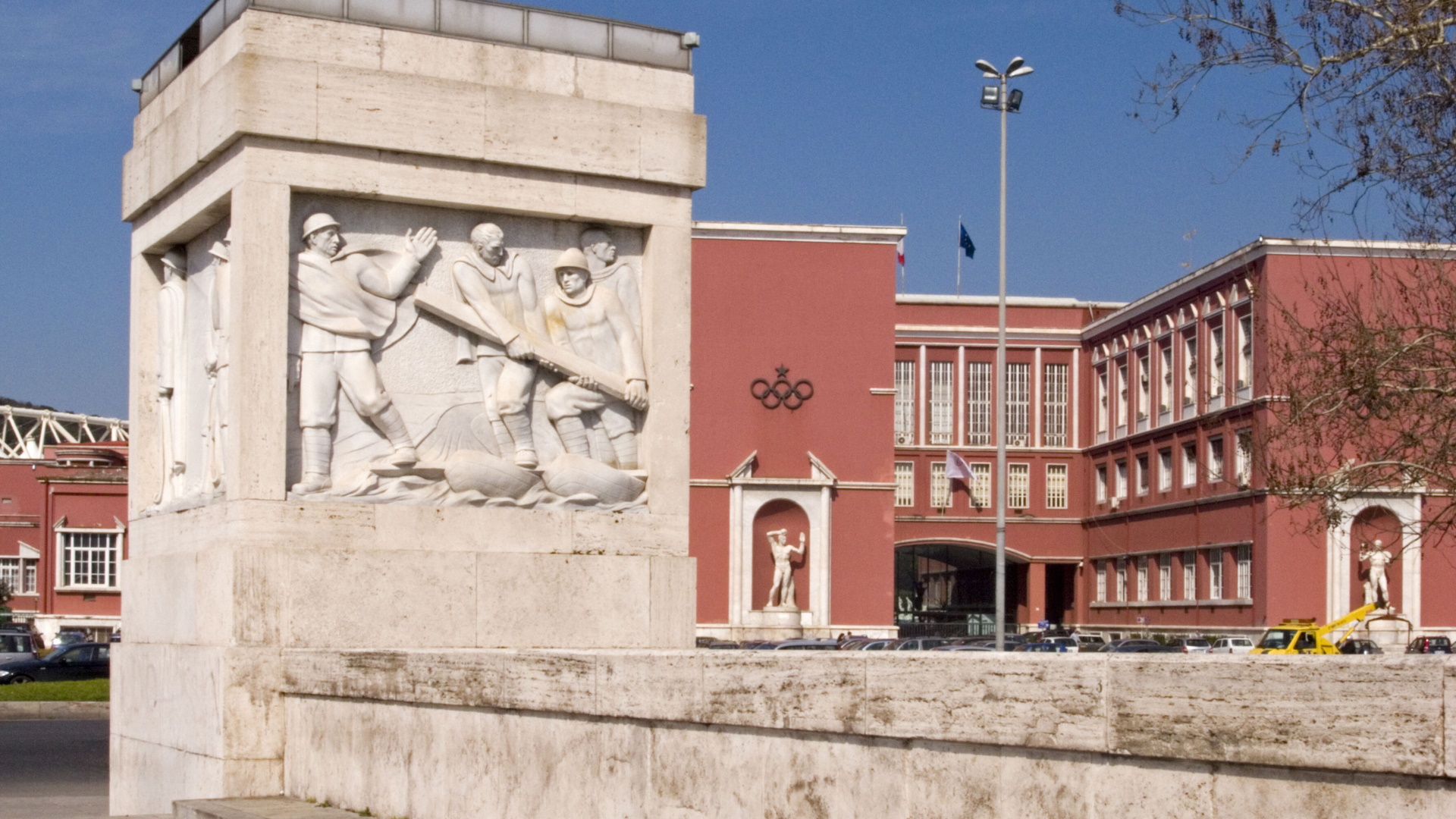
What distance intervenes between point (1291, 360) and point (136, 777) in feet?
35.7

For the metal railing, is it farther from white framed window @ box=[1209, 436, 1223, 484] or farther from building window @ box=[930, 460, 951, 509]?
building window @ box=[930, 460, 951, 509]

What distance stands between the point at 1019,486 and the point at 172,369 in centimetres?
6814

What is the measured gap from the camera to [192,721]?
32.4ft

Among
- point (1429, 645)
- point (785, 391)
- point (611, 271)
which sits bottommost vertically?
point (1429, 645)

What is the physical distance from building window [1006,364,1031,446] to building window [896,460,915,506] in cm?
463

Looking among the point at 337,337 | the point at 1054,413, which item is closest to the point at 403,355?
the point at 337,337

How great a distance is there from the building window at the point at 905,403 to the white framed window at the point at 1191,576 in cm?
1469

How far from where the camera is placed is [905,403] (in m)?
75.6

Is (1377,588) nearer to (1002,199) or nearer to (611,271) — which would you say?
(1002,199)

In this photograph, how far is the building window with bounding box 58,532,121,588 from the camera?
2687 inches

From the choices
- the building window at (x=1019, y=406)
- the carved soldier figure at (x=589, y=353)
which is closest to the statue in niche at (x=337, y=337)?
the carved soldier figure at (x=589, y=353)

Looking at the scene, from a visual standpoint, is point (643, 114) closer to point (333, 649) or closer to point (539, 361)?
point (539, 361)

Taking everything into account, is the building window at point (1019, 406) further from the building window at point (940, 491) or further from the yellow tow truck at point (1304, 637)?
the yellow tow truck at point (1304, 637)

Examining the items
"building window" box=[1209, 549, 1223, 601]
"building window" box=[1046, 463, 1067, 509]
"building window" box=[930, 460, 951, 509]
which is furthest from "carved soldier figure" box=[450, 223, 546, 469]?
"building window" box=[1046, 463, 1067, 509]
